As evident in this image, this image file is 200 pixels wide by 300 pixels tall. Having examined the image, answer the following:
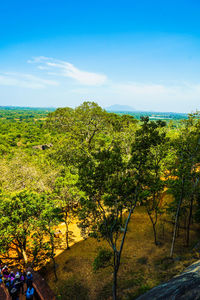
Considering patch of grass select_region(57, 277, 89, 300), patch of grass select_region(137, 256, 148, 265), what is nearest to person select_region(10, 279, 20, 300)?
patch of grass select_region(57, 277, 89, 300)

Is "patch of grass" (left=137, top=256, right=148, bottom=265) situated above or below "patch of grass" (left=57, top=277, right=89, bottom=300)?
above

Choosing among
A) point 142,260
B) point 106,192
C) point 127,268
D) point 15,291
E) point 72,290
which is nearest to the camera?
point 15,291

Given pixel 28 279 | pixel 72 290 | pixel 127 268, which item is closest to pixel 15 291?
pixel 28 279

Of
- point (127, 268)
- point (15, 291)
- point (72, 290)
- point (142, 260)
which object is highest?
point (15, 291)

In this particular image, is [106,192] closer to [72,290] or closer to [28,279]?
[28,279]

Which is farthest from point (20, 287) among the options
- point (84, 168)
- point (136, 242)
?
point (136, 242)

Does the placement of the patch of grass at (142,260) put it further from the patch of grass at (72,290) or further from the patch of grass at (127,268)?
the patch of grass at (72,290)

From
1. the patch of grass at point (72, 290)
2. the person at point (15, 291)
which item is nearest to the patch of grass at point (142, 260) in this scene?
the patch of grass at point (72, 290)

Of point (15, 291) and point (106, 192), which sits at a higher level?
→ point (106, 192)

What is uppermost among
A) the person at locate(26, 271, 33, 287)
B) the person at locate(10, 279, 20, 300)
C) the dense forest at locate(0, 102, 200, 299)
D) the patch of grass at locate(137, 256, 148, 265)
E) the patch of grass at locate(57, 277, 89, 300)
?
the dense forest at locate(0, 102, 200, 299)

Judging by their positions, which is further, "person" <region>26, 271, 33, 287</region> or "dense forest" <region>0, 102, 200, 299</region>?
"person" <region>26, 271, 33, 287</region>

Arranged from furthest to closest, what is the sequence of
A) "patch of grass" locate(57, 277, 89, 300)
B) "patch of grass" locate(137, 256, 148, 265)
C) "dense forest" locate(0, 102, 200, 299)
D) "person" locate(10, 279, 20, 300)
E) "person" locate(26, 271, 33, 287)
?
"patch of grass" locate(137, 256, 148, 265) < "patch of grass" locate(57, 277, 89, 300) < "person" locate(26, 271, 33, 287) < "person" locate(10, 279, 20, 300) < "dense forest" locate(0, 102, 200, 299)

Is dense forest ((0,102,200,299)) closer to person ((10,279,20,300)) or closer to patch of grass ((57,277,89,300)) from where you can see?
patch of grass ((57,277,89,300))
